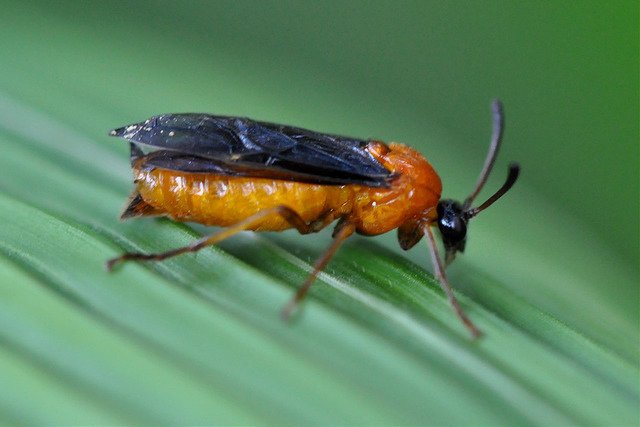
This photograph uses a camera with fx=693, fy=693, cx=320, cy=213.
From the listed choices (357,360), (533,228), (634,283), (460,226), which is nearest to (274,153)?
(460,226)

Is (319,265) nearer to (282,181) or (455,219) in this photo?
(282,181)

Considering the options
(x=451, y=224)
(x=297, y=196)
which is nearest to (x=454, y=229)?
(x=451, y=224)

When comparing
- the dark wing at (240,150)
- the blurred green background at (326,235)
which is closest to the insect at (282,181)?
the dark wing at (240,150)

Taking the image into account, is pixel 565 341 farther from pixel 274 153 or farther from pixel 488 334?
pixel 274 153

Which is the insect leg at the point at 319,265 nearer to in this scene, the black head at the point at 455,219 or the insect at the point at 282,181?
the insect at the point at 282,181

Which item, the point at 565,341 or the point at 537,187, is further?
the point at 537,187

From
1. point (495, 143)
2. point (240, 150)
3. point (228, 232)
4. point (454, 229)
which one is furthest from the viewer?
point (454, 229)

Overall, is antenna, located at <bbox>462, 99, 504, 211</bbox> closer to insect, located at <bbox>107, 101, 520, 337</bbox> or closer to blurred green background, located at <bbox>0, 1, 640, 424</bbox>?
insect, located at <bbox>107, 101, 520, 337</bbox>
